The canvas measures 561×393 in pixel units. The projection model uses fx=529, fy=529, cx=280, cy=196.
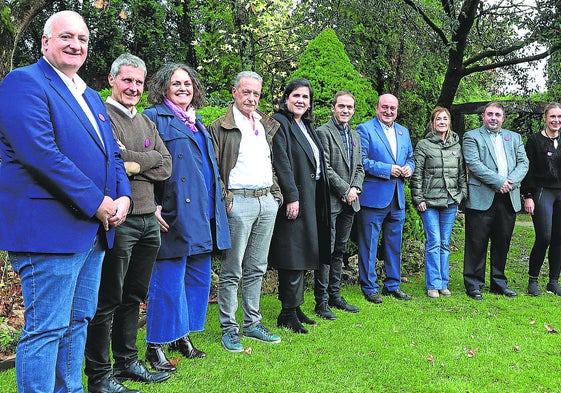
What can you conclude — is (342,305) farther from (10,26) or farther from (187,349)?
(10,26)

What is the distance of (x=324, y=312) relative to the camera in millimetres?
5512

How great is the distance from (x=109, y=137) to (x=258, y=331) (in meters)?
2.44

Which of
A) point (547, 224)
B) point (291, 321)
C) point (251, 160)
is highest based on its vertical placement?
point (251, 160)

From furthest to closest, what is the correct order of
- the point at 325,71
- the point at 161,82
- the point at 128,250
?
the point at 325,71, the point at 161,82, the point at 128,250

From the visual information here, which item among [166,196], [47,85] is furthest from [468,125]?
[47,85]

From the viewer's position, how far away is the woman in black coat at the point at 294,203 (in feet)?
15.9

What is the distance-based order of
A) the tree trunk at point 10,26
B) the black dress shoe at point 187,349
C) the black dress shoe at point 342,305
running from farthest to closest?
the tree trunk at point 10,26 < the black dress shoe at point 342,305 < the black dress shoe at point 187,349

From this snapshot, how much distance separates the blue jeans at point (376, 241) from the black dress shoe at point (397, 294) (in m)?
0.04

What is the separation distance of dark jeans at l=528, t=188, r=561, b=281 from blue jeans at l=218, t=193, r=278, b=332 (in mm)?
3730

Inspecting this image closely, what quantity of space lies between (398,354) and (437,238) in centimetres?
229

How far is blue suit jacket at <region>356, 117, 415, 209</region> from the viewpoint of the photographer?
6043mm

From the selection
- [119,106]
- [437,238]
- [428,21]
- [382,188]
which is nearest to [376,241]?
[382,188]

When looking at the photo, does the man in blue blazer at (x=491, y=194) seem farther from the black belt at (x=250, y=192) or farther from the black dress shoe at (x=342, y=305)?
the black belt at (x=250, y=192)

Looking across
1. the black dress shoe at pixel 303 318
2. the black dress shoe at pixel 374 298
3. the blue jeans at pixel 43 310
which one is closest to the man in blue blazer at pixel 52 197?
the blue jeans at pixel 43 310
